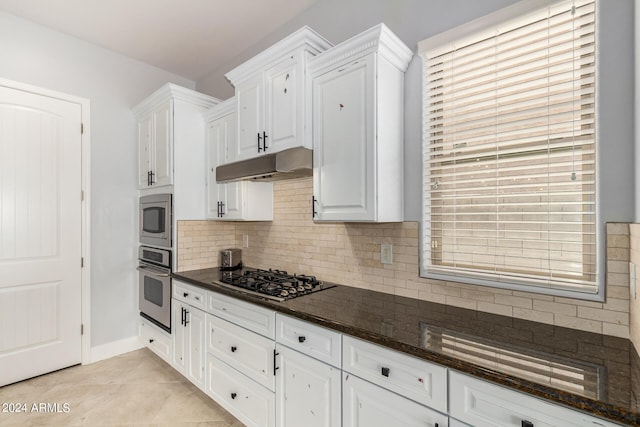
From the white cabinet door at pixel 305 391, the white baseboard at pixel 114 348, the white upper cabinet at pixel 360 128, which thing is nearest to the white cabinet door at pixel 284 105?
the white upper cabinet at pixel 360 128

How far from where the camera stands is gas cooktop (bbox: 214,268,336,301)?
1934mm

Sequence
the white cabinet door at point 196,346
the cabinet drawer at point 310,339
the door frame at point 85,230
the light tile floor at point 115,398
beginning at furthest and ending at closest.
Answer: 1. the door frame at point 85,230
2. the white cabinet door at point 196,346
3. the light tile floor at point 115,398
4. the cabinet drawer at point 310,339

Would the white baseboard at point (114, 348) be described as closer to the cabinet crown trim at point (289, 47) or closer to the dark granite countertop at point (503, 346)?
the dark granite countertop at point (503, 346)

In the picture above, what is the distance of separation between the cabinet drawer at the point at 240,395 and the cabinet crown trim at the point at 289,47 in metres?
2.08

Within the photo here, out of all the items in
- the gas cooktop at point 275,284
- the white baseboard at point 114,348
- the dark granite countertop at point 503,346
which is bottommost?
the white baseboard at point 114,348

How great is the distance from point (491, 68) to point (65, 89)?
345 centimetres

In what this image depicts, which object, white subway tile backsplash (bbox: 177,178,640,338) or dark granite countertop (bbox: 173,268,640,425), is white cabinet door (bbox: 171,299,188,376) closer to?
white subway tile backsplash (bbox: 177,178,640,338)

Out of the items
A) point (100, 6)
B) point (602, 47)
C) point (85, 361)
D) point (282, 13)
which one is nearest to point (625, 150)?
point (602, 47)

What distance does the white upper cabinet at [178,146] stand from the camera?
2.75 meters

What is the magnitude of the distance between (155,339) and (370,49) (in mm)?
2992

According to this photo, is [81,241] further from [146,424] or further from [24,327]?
[146,424]

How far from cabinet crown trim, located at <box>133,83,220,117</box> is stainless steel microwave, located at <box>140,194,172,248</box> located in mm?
863

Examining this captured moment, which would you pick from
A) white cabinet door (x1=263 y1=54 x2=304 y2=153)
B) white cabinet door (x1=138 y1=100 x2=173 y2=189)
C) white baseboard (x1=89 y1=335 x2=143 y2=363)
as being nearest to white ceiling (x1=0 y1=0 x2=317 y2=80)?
white cabinet door (x1=138 y1=100 x2=173 y2=189)

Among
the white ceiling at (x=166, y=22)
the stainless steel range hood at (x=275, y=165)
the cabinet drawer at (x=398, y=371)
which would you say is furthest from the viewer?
the white ceiling at (x=166, y=22)
